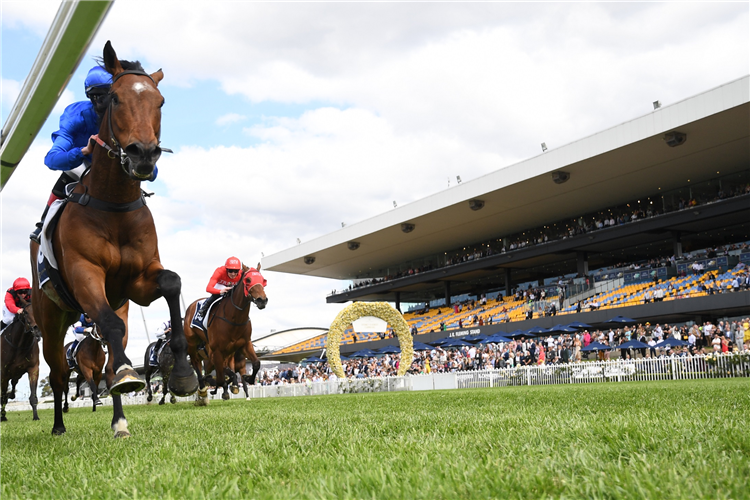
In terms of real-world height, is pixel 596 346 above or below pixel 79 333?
below

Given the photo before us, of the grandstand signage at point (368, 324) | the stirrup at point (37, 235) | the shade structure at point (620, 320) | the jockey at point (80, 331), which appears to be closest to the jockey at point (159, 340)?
the jockey at point (80, 331)

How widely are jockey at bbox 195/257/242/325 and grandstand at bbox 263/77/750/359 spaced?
27.1m

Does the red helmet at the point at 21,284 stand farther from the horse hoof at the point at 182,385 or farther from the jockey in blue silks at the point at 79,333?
the horse hoof at the point at 182,385

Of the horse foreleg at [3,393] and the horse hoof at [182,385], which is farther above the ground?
the horse hoof at [182,385]

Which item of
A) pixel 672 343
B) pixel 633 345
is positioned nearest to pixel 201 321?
pixel 633 345

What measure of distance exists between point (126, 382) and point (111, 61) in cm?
252

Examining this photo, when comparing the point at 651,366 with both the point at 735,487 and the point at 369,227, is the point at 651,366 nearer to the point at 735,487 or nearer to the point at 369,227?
the point at 735,487

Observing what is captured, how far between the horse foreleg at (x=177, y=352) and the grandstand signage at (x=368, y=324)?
2698cm

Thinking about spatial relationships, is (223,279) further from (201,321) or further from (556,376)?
(556,376)

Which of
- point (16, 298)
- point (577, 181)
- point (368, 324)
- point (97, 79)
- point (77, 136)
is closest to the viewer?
point (97, 79)

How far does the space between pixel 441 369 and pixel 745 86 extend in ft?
67.9

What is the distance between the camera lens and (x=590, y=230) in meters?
42.0

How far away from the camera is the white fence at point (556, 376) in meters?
19.8

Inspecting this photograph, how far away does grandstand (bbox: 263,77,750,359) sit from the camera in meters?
33.3
